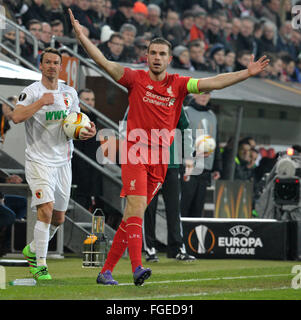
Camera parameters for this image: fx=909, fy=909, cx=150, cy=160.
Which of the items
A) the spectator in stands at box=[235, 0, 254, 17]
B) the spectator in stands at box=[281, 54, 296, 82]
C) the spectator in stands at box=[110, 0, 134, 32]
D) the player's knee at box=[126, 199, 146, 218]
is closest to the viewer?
the player's knee at box=[126, 199, 146, 218]

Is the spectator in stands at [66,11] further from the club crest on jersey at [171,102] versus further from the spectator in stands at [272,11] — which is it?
the spectator in stands at [272,11]

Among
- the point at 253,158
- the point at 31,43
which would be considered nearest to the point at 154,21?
the point at 253,158

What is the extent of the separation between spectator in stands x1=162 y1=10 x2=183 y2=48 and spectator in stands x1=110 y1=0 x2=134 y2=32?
3.37ft

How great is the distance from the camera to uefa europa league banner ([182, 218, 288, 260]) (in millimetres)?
13289

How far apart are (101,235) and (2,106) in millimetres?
3496

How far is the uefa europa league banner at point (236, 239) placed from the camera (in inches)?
523


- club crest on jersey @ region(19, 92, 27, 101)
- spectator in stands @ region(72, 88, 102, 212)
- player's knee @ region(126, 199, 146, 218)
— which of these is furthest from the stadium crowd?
player's knee @ region(126, 199, 146, 218)

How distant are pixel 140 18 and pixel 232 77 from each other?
475 inches

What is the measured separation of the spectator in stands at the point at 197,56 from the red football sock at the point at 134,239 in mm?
11156

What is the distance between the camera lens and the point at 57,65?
955 cm

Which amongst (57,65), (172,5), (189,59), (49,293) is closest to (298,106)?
(189,59)

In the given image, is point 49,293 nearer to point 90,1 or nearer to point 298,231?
point 298,231

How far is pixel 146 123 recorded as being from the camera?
8.23 m

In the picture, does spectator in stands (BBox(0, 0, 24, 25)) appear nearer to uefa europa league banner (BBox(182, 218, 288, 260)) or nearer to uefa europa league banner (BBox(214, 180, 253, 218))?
uefa europa league banner (BBox(214, 180, 253, 218))
